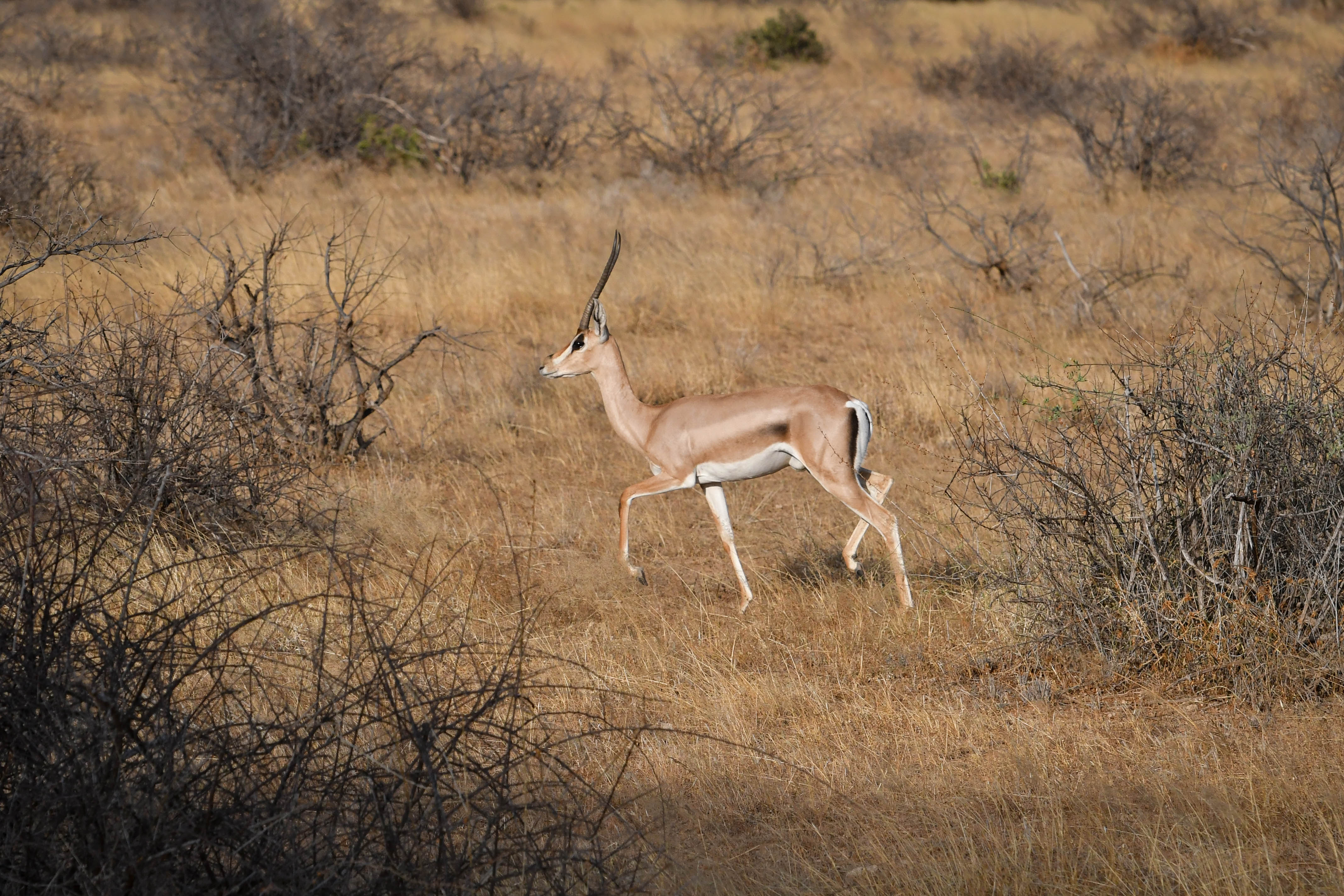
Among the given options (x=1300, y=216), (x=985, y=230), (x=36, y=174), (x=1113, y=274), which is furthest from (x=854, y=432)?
(x=36, y=174)

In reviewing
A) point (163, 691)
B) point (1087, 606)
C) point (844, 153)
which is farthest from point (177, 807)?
point (844, 153)

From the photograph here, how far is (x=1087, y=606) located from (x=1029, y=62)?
18196 millimetres

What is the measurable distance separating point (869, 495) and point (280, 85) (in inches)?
505

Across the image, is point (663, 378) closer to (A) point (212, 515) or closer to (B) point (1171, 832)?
(A) point (212, 515)

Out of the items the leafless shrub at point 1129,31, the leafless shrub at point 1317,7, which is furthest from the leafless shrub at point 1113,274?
the leafless shrub at point 1317,7

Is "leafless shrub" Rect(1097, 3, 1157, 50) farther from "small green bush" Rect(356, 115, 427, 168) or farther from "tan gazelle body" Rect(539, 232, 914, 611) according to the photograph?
"tan gazelle body" Rect(539, 232, 914, 611)

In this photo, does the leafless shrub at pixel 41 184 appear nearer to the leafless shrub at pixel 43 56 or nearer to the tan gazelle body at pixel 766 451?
the leafless shrub at pixel 43 56

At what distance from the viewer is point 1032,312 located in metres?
10.9

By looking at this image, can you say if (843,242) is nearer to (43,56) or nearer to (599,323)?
(599,323)

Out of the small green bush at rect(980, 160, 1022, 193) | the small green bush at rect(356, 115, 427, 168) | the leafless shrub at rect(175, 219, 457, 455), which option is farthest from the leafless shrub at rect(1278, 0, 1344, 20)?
the leafless shrub at rect(175, 219, 457, 455)

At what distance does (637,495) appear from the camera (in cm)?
608

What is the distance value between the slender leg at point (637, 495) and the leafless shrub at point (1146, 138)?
437 inches

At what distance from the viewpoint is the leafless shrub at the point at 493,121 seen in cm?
1566

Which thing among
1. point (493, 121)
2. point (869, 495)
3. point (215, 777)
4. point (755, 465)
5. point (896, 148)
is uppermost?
point (215, 777)
